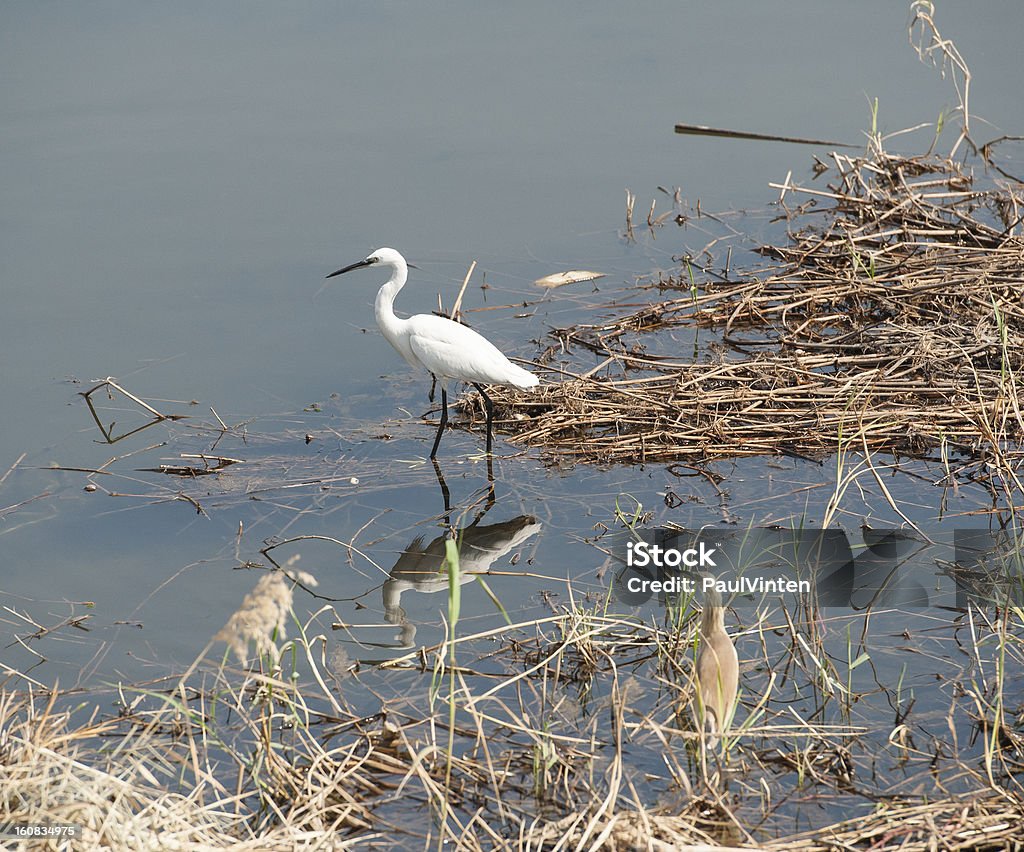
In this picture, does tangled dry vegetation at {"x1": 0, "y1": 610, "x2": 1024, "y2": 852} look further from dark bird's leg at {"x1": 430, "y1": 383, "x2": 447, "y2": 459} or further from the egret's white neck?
the egret's white neck

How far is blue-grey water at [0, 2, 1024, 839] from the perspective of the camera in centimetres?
462

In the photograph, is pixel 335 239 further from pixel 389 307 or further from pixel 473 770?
pixel 473 770

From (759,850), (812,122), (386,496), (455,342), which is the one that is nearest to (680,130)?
(812,122)

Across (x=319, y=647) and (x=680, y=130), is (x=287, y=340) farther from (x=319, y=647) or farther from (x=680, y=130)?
(x=680, y=130)

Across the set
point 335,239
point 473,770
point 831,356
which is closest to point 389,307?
point 831,356

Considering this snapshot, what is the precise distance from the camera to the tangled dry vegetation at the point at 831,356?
503cm

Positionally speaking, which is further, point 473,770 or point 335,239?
point 335,239

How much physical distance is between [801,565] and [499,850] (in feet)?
5.87

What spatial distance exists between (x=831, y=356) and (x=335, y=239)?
340 centimetres

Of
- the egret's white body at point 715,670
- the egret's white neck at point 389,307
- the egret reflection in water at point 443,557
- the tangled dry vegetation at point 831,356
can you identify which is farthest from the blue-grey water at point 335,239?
the egret's white body at point 715,670

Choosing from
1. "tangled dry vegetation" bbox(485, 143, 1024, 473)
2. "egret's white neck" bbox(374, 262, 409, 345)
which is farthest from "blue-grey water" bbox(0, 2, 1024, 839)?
"egret's white neck" bbox(374, 262, 409, 345)

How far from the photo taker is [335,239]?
767 centimetres

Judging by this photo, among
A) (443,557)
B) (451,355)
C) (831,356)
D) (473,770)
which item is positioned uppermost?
(451,355)

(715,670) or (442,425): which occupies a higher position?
(715,670)
